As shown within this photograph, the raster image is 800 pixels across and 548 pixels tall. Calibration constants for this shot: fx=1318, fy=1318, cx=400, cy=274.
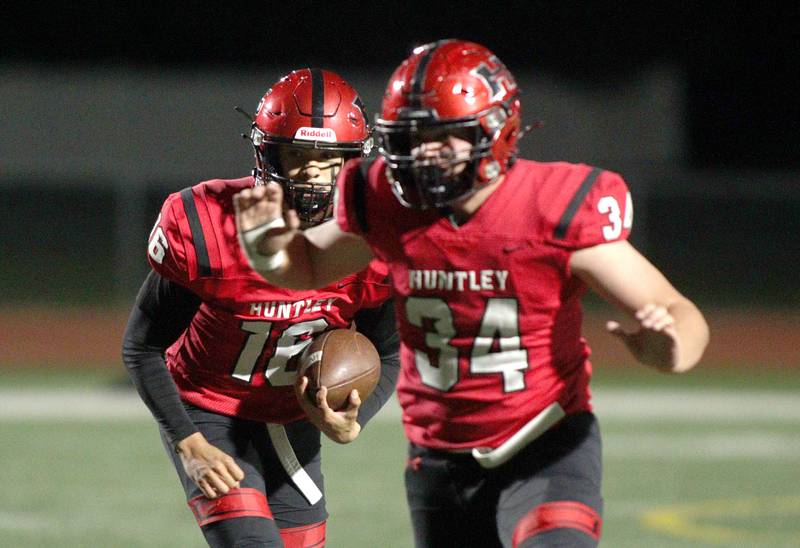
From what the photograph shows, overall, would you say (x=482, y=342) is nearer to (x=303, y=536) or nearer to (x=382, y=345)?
(x=382, y=345)

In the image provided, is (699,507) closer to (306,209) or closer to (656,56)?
(306,209)

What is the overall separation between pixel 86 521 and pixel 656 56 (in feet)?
59.9

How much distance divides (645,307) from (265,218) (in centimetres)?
91

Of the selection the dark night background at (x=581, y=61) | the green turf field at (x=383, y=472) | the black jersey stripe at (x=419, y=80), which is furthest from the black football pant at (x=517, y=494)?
the dark night background at (x=581, y=61)

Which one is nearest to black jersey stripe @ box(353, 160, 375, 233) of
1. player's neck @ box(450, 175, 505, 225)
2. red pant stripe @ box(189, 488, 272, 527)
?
player's neck @ box(450, 175, 505, 225)

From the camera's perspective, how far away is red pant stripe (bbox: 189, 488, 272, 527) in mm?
3357

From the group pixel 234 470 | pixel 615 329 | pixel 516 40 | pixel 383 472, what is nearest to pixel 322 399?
pixel 234 470

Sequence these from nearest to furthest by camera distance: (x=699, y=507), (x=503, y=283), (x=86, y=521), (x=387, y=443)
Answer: (x=503, y=283) → (x=86, y=521) → (x=699, y=507) → (x=387, y=443)

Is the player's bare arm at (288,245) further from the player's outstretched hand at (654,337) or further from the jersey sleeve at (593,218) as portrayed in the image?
the player's outstretched hand at (654,337)

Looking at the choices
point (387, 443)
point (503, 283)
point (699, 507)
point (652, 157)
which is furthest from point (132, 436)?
point (652, 157)

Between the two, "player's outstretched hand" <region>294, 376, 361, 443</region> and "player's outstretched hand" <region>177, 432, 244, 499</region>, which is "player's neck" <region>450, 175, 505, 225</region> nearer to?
"player's outstretched hand" <region>294, 376, 361, 443</region>

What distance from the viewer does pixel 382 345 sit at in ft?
12.4

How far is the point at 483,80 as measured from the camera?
2.94 metres

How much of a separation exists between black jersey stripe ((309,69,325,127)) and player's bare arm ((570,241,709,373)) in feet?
3.59
